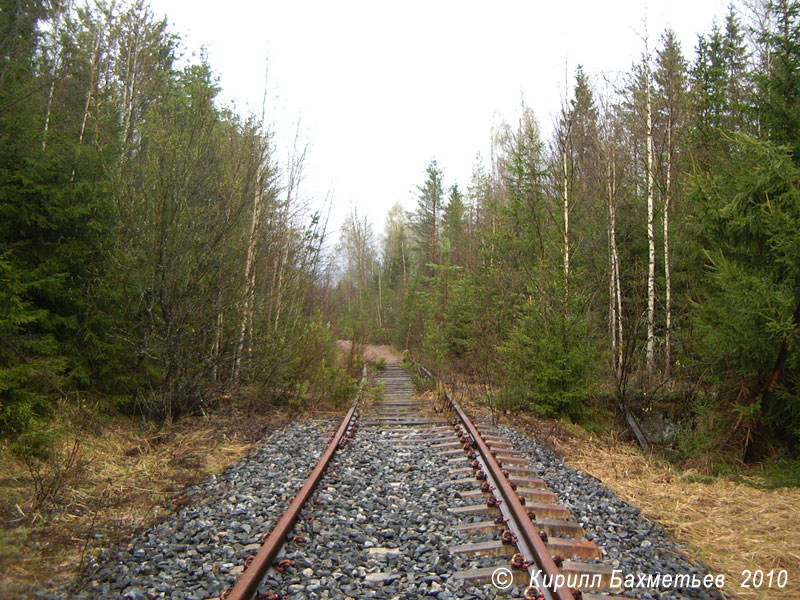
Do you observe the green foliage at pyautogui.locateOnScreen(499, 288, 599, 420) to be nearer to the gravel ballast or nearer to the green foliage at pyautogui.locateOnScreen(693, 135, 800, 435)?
the green foliage at pyautogui.locateOnScreen(693, 135, 800, 435)

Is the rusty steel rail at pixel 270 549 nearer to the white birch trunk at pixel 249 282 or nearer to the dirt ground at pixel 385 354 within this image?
the white birch trunk at pixel 249 282

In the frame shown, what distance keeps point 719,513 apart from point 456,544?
2795 millimetres

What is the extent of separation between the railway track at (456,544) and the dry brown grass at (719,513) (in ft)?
3.11

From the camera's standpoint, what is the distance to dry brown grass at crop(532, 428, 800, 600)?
3.78 m

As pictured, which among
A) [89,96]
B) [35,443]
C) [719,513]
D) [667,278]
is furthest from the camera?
[667,278]

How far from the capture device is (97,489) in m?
4.96

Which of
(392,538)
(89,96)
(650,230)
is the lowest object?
(392,538)

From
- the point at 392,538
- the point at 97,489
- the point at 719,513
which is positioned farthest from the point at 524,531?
the point at 97,489

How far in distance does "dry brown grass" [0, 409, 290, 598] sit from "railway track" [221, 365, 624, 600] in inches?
52.2

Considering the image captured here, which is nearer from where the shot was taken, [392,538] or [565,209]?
[392,538]

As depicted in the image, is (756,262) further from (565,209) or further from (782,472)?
(565,209)

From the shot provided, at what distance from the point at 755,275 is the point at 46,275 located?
971 cm

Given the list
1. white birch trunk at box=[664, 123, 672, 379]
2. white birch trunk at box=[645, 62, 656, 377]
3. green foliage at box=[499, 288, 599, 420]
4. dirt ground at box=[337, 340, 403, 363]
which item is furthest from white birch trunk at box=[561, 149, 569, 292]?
dirt ground at box=[337, 340, 403, 363]

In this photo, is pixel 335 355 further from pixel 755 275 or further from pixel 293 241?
pixel 755 275
